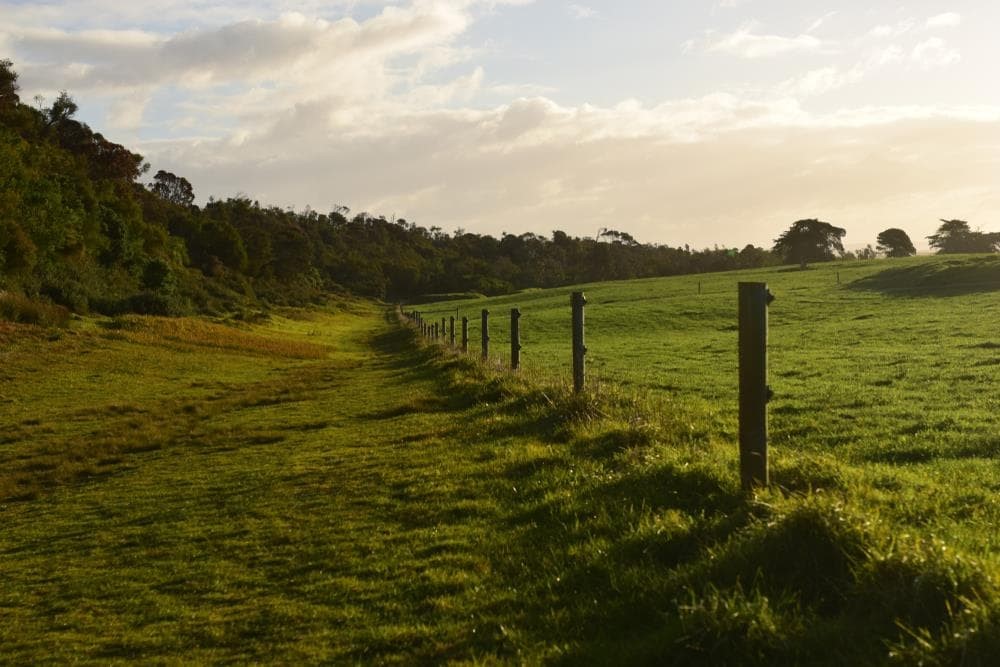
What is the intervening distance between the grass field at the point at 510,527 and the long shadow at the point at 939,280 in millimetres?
34018

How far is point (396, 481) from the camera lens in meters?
9.29

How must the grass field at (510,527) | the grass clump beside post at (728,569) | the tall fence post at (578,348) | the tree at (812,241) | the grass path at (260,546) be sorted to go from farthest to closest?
the tree at (812,241) < the tall fence post at (578,348) < the grass path at (260,546) < the grass field at (510,527) < the grass clump beside post at (728,569)

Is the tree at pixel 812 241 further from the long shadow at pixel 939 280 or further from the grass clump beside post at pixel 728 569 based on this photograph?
the grass clump beside post at pixel 728 569

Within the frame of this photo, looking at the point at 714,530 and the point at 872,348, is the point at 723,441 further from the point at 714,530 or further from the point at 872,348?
the point at 872,348

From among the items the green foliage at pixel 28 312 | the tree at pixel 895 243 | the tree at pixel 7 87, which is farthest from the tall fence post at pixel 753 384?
the tree at pixel 895 243

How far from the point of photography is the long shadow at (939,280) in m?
47.6

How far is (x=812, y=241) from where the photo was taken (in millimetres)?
104562

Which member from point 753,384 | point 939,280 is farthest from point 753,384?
point 939,280

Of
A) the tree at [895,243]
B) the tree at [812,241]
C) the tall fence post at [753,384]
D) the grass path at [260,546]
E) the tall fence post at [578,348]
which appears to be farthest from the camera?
the tree at [895,243]

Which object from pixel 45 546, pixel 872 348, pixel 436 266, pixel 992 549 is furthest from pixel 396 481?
pixel 436 266

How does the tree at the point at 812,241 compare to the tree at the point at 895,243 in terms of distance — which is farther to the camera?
the tree at the point at 895,243

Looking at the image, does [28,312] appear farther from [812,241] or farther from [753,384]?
[812,241]

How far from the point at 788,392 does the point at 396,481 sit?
969cm

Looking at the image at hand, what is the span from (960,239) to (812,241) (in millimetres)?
37427
